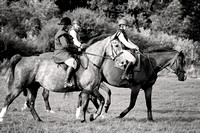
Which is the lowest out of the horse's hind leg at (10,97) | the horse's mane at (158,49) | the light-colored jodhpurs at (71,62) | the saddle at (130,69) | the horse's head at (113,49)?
the horse's hind leg at (10,97)

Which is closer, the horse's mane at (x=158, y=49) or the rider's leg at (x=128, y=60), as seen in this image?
the rider's leg at (x=128, y=60)

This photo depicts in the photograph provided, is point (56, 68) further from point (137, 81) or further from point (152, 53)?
point (152, 53)

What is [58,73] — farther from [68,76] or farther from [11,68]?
[11,68]

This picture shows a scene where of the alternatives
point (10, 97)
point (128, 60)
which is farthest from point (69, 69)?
point (128, 60)

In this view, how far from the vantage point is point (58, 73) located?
1000 centimetres

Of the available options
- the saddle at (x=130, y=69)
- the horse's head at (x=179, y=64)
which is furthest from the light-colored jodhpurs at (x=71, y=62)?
the horse's head at (x=179, y=64)

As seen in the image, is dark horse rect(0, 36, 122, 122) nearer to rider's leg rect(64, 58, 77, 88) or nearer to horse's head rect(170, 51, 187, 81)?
rider's leg rect(64, 58, 77, 88)

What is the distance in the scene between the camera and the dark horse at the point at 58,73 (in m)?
9.79

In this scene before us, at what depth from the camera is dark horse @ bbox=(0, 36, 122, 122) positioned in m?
9.79

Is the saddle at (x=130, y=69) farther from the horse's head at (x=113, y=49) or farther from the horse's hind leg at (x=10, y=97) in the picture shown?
the horse's hind leg at (x=10, y=97)

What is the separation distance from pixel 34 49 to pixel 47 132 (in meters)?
27.4

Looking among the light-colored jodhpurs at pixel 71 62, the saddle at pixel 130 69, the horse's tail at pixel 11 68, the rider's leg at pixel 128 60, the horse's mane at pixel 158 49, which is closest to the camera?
the light-colored jodhpurs at pixel 71 62

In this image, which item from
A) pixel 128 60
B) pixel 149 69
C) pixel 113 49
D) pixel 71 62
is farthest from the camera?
pixel 149 69

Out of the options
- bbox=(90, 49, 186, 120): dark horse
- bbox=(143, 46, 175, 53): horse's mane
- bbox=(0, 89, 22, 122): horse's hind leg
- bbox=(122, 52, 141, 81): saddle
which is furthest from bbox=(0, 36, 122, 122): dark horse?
bbox=(143, 46, 175, 53): horse's mane
